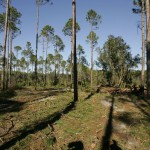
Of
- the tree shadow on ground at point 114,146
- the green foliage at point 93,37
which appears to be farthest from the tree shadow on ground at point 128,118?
the green foliage at point 93,37

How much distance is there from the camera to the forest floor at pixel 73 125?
738cm

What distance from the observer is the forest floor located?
7375 mm

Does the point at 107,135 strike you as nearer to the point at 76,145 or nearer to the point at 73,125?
the point at 76,145

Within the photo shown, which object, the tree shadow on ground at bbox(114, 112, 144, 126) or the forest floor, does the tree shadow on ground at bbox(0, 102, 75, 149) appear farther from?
the tree shadow on ground at bbox(114, 112, 144, 126)

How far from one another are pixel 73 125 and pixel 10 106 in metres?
4.42

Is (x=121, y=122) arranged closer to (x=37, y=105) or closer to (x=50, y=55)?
(x=37, y=105)

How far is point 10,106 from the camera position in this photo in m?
11.9

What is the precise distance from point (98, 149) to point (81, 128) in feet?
5.90

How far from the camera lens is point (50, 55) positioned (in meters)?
62.3

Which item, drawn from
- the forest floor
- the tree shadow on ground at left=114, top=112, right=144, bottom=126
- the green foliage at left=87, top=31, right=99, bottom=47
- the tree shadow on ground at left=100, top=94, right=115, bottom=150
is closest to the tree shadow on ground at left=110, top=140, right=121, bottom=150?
the forest floor

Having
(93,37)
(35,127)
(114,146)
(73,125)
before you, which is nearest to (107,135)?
(114,146)

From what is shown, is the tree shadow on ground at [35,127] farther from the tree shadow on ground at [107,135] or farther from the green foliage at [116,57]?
the green foliage at [116,57]

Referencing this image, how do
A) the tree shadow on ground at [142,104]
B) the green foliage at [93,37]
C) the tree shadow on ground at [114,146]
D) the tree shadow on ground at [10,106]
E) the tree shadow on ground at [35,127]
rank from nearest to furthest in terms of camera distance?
the tree shadow on ground at [35,127] → the tree shadow on ground at [114,146] → the tree shadow on ground at [10,106] → the tree shadow on ground at [142,104] → the green foliage at [93,37]

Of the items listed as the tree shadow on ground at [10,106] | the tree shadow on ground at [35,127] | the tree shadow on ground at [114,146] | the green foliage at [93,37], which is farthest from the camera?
the green foliage at [93,37]
